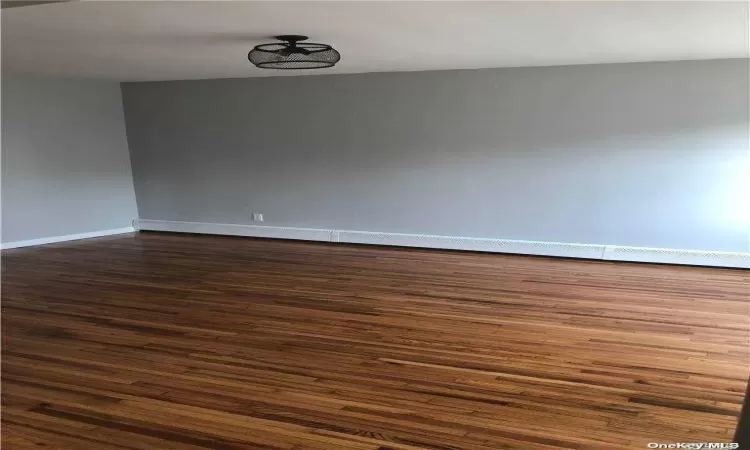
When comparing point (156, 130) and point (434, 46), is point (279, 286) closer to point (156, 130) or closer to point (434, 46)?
point (434, 46)

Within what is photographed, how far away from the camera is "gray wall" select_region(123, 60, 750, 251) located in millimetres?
5910

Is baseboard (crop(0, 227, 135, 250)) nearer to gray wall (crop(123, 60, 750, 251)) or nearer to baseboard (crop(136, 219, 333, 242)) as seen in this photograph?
baseboard (crop(136, 219, 333, 242))

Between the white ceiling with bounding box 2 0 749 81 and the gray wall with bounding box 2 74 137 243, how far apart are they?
167 cm

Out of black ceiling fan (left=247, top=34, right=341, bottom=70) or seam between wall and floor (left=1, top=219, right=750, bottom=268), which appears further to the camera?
seam between wall and floor (left=1, top=219, right=750, bottom=268)

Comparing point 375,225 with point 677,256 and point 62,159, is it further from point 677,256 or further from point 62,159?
point 62,159

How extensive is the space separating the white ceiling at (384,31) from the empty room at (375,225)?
1.4 inches

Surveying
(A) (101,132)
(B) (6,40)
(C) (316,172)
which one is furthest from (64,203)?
(B) (6,40)

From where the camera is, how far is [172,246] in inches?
296

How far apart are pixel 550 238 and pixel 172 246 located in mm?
4042

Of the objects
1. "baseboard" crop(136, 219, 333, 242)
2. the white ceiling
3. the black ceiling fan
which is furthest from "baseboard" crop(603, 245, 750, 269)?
the black ceiling fan

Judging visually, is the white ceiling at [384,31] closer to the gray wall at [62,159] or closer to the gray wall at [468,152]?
the gray wall at [468,152]

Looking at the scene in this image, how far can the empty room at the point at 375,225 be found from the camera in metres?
3.14

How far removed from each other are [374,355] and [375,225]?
3.62m

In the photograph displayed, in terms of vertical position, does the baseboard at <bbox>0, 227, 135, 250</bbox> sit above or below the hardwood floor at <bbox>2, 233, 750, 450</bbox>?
above
